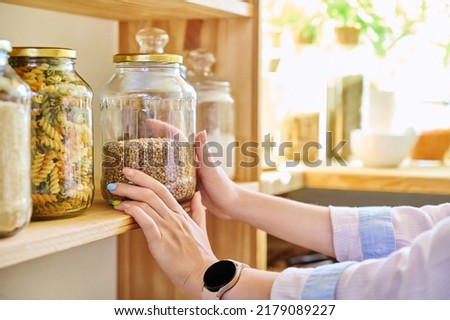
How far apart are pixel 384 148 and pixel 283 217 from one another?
69cm

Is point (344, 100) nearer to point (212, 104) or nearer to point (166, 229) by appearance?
point (212, 104)

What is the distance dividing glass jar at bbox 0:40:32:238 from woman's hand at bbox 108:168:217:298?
0.21 m

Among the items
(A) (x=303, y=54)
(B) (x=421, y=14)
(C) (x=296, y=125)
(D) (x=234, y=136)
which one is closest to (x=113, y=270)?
(D) (x=234, y=136)

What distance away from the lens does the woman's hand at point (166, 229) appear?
99 centimetres

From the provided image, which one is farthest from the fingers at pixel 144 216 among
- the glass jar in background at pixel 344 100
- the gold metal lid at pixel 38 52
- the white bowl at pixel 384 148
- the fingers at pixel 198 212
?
the glass jar in background at pixel 344 100

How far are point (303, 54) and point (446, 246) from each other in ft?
4.37

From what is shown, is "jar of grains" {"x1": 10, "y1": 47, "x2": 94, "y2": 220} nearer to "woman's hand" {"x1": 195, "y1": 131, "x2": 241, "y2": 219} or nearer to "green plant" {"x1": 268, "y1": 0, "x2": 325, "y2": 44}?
"woman's hand" {"x1": 195, "y1": 131, "x2": 241, "y2": 219}

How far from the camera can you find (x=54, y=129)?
35.2 inches

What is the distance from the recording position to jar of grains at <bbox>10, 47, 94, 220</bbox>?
2.91 ft

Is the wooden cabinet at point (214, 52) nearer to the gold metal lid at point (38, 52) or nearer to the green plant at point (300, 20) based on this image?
the gold metal lid at point (38, 52)

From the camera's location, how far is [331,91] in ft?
6.52

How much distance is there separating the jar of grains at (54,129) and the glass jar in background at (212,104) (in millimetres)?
417

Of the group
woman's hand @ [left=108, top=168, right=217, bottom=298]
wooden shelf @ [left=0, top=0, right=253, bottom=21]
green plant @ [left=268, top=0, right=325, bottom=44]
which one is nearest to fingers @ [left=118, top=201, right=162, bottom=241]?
woman's hand @ [left=108, top=168, right=217, bottom=298]

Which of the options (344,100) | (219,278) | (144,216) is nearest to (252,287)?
(219,278)
